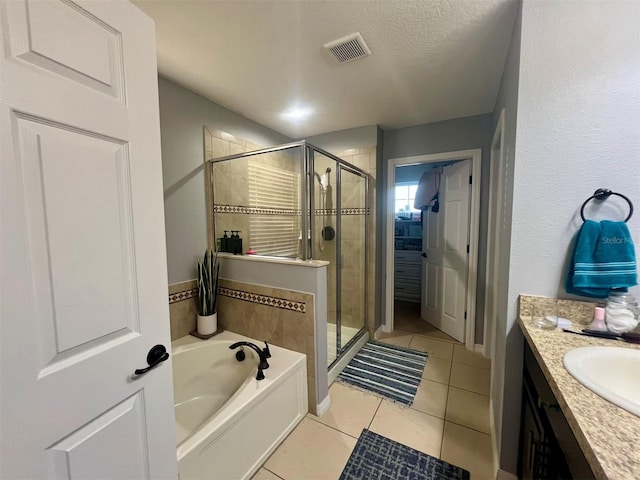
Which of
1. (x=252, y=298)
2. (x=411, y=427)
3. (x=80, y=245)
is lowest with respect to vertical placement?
(x=411, y=427)

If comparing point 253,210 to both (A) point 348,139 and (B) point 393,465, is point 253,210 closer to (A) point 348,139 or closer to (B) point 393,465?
(A) point 348,139

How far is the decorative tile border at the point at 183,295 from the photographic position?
1.98m

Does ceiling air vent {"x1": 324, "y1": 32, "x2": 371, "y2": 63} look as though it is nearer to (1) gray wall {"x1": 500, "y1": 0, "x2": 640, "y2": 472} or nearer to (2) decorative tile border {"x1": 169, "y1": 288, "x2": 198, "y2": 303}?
(1) gray wall {"x1": 500, "y1": 0, "x2": 640, "y2": 472}

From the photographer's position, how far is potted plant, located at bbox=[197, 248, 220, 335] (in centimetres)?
206

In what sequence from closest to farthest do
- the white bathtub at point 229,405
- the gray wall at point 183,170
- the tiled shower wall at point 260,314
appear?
the white bathtub at point 229,405 → the tiled shower wall at point 260,314 → the gray wall at point 183,170

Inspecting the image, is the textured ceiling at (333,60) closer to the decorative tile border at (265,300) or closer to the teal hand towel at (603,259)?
the teal hand towel at (603,259)

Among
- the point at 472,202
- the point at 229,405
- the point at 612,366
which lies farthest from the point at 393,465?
the point at 472,202

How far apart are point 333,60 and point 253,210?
55.8 inches

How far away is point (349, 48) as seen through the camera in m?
1.52

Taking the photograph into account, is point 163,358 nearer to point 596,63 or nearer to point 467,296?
point 596,63

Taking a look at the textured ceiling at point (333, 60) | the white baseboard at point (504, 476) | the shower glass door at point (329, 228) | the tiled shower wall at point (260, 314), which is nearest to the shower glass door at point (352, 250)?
the shower glass door at point (329, 228)

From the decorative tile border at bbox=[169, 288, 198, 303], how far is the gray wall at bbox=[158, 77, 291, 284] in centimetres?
10

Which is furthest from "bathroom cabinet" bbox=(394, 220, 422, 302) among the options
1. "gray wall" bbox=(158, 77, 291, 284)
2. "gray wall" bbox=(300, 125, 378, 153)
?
"gray wall" bbox=(158, 77, 291, 284)

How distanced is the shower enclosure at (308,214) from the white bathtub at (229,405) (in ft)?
2.11
